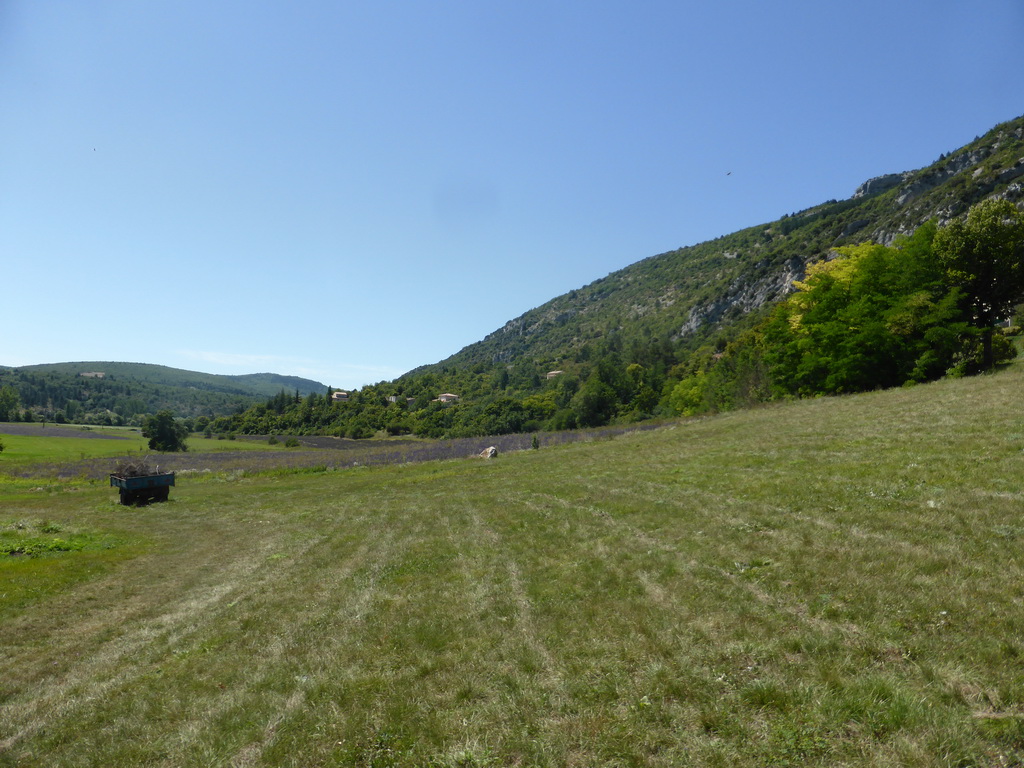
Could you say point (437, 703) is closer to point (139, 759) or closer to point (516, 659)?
point (516, 659)

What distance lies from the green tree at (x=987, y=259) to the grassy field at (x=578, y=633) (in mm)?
30059

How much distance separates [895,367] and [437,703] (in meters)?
54.3

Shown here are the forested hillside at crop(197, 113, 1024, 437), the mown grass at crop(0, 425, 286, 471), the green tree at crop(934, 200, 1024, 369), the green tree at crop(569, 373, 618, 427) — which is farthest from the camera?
the green tree at crop(569, 373, 618, 427)

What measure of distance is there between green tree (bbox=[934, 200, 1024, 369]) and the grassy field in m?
30.1

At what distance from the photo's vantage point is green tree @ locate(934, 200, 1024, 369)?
38188 mm

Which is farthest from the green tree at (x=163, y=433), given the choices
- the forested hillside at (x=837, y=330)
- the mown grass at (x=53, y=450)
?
the forested hillside at (x=837, y=330)

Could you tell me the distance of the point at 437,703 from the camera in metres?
6.60

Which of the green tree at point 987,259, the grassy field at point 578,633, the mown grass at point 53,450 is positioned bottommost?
the grassy field at point 578,633

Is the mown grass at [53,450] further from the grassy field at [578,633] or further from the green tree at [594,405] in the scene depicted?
the green tree at [594,405]

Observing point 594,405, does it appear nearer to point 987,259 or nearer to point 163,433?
point 987,259

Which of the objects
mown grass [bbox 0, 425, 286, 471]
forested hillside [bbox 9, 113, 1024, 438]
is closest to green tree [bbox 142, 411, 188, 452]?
mown grass [bbox 0, 425, 286, 471]

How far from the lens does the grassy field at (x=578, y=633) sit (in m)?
5.52

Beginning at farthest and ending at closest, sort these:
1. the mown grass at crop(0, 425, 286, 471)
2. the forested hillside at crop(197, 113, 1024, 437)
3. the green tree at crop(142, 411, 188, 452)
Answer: the green tree at crop(142, 411, 188, 452) < the mown grass at crop(0, 425, 286, 471) < the forested hillside at crop(197, 113, 1024, 437)

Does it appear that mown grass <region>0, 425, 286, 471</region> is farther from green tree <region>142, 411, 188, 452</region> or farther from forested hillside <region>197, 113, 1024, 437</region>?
forested hillside <region>197, 113, 1024, 437</region>
